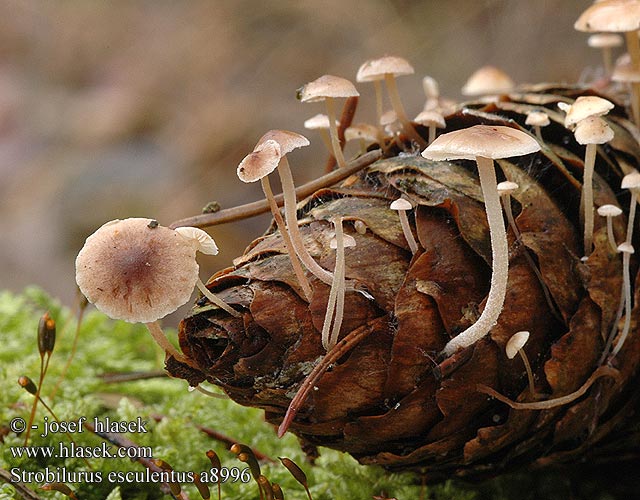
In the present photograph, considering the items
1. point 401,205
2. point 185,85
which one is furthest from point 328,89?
point 185,85

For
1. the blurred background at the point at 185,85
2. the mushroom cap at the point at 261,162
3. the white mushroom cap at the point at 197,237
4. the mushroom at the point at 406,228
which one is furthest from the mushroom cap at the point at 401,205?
the blurred background at the point at 185,85

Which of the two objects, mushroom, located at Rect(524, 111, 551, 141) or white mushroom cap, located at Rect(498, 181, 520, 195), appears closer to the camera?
white mushroom cap, located at Rect(498, 181, 520, 195)

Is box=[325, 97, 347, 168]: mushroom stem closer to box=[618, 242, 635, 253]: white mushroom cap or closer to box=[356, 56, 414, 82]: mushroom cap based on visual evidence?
box=[356, 56, 414, 82]: mushroom cap

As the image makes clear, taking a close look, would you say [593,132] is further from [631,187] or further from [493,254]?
[493,254]

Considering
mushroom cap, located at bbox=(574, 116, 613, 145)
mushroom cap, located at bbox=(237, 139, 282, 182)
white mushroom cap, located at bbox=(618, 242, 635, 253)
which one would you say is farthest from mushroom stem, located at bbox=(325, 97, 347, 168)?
white mushroom cap, located at bbox=(618, 242, 635, 253)

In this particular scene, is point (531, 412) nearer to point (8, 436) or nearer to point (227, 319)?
point (227, 319)

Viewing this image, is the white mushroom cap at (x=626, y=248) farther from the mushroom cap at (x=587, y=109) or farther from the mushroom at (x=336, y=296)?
the mushroom at (x=336, y=296)
